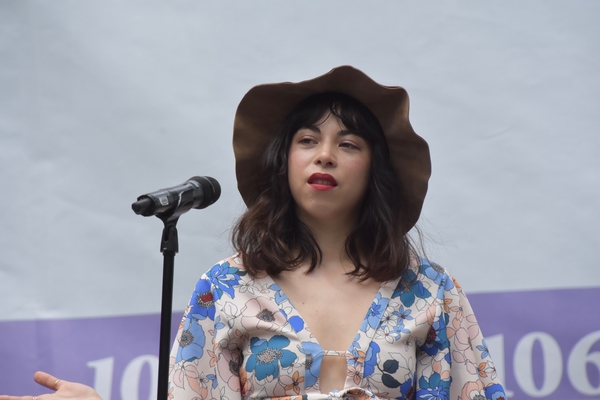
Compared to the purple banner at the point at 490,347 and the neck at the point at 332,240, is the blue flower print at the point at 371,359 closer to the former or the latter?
the neck at the point at 332,240

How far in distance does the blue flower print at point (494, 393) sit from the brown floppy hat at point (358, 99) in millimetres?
454

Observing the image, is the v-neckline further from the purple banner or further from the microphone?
the purple banner

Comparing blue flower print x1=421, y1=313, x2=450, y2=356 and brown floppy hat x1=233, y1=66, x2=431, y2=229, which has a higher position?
brown floppy hat x1=233, y1=66, x2=431, y2=229

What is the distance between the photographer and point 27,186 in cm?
236

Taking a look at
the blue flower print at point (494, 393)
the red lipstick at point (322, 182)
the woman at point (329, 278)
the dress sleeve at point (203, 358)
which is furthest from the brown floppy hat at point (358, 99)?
the blue flower print at point (494, 393)

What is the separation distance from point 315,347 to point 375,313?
181 mm

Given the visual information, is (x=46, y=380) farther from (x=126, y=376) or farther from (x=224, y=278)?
(x=126, y=376)

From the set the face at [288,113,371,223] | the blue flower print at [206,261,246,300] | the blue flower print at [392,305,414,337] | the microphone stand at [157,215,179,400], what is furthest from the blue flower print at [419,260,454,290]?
the microphone stand at [157,215,179,400]

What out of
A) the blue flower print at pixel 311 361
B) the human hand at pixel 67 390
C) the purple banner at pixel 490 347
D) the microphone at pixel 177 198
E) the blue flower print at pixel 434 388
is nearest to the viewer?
the microphone at pixel 177 198

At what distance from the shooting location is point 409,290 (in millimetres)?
1804

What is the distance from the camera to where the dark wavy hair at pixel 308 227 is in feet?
5.93

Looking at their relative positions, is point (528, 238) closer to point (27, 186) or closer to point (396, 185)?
point (396, 185)

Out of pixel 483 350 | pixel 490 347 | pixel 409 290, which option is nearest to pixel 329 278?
pixel 409 290

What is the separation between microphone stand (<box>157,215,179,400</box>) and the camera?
4.65 feet
